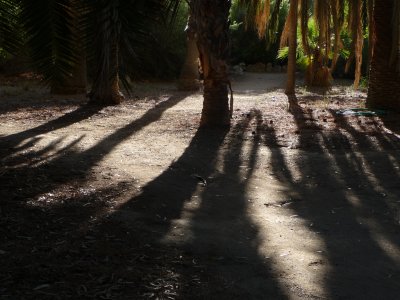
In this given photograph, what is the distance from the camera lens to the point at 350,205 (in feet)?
20.7

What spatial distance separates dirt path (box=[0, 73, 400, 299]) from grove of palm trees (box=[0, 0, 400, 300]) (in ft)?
0.06

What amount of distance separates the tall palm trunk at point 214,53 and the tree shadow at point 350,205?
145cm

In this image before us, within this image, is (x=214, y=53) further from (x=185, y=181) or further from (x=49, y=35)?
(x=49, y=35)

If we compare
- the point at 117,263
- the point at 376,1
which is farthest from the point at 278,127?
the point at 117,263

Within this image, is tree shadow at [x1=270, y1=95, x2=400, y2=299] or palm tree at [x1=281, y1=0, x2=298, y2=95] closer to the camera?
tree shadow at [x1=270, y1=95, x2=400, y2=299]

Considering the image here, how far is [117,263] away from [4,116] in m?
8.32

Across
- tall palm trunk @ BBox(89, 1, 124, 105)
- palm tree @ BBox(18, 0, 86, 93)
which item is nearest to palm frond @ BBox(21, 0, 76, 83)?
palm tree @ BBox(18, 0, 86, 93)

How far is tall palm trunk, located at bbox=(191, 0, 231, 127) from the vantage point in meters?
9.86

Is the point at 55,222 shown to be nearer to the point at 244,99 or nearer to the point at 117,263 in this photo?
the point at 117,263

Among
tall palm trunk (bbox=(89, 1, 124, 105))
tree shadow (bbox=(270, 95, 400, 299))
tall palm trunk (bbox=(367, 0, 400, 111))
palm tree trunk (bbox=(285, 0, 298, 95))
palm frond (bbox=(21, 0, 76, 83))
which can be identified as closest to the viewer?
tree shadow (bbox=(270, 95, 400, 299))

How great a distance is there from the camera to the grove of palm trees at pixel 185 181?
4.04 m

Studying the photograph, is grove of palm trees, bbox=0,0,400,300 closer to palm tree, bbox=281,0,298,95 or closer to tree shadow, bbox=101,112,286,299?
tree shadow, bbox=101,112,286,299

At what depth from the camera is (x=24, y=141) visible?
28.6 ft

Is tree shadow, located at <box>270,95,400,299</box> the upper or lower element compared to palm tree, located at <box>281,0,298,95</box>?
lower
